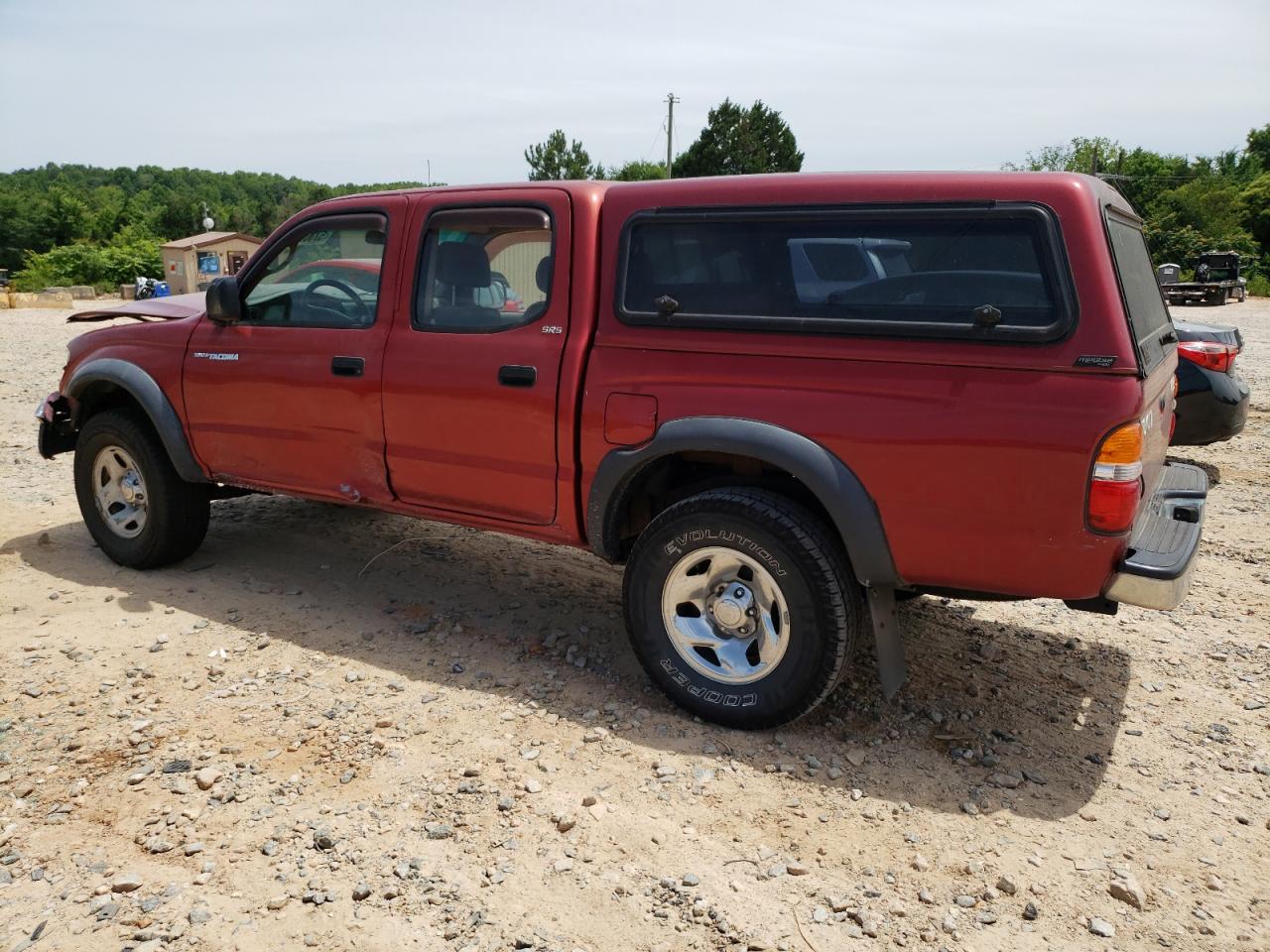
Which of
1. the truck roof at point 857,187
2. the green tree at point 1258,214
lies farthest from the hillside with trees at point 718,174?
the truck roof at point 857,187

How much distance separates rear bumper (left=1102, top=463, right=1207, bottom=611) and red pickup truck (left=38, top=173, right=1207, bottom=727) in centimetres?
1

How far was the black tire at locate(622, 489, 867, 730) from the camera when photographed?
3432 mm

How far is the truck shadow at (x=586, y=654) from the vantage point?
3512 millimetres

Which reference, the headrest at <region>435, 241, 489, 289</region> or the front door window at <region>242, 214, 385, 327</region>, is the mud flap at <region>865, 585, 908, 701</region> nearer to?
the headrest at <region>435, 241, 489, 289</region>

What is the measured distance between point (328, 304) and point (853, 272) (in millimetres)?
2535

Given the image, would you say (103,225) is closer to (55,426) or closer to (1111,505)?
(55,426)

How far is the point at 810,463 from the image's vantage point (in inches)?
132

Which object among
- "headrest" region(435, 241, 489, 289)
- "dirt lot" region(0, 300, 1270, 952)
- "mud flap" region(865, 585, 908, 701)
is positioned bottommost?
"dirt lot" region(0, 300, 1270, 952)

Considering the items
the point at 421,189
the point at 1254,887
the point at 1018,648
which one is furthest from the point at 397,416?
the point at 1254,887

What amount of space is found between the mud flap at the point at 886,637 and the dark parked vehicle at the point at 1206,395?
4900 mm

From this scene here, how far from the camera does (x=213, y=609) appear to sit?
15.8 feet

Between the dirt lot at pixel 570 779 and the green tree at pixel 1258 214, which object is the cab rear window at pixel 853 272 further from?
the green tree at pixel 1258 214

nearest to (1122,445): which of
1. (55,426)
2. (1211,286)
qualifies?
(55,426)

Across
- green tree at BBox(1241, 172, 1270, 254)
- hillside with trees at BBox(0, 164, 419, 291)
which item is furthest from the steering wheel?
green tree at BBox(1241, 172, 1270, 254)
